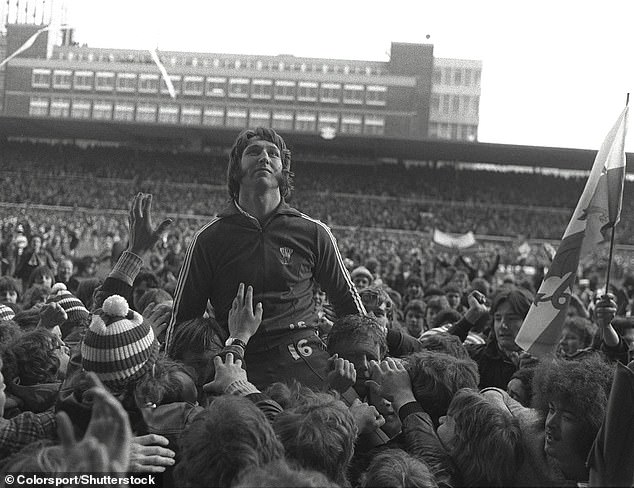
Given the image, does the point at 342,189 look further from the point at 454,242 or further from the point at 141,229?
the point at 141,229

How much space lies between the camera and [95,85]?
154 feet

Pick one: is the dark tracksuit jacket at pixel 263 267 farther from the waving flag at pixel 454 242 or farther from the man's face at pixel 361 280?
the waving flag at pixel 454 242

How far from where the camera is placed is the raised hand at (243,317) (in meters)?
3.31

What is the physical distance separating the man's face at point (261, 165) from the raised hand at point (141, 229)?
42 centimetres

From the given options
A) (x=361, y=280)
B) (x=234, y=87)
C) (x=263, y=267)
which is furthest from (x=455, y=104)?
(x=263, y=267)

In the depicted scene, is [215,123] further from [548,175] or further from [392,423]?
[392,423]

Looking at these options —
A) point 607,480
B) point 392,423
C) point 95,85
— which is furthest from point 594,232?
point 95,85

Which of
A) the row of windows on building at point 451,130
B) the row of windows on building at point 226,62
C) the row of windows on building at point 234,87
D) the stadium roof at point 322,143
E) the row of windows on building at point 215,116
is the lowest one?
the stadium roof at point 322,143

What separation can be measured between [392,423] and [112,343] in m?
1.05

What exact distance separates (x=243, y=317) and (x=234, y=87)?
44.4 meters

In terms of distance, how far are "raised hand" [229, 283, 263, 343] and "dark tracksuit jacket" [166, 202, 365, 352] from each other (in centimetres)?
24

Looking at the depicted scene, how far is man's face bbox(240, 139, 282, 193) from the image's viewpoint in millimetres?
3803

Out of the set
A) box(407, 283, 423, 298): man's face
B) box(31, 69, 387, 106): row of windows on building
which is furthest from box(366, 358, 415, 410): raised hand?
box(31, 69, 387, 106): row of windows on building

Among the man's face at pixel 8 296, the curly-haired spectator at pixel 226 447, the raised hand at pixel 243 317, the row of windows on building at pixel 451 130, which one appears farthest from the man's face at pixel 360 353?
the row of windows on building at pixel 451 130
